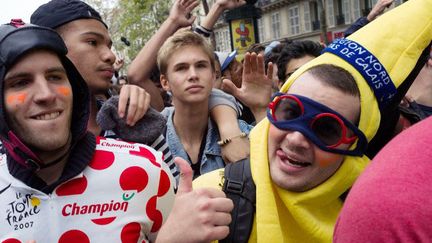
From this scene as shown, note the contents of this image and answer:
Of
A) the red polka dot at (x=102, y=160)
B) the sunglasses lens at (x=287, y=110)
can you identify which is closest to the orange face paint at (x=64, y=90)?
the red polka dot at (x=102, y=160)

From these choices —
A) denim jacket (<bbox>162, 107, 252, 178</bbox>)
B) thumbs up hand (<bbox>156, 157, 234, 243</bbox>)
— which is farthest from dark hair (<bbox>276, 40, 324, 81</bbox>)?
thumbs up hand (<bbox>156, 157, 234, 243</bbox>)

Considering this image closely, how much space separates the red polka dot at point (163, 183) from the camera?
1878 millimetres

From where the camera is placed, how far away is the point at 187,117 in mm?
2795

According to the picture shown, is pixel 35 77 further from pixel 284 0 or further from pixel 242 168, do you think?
pixel 284 0

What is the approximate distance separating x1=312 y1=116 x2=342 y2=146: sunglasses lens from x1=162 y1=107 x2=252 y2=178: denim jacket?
87 cm

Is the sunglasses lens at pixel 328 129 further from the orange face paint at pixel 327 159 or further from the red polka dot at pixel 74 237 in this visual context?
the red polka dot at pixel 74 237

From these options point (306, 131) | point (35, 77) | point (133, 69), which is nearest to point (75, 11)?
point (133, 69)

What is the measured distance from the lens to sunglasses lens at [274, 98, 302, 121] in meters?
1.88

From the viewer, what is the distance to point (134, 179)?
5.97 ft

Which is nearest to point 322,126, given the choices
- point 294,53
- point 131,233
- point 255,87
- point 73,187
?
point 131,233

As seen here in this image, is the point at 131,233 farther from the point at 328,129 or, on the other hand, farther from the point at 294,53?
the point at 294,53

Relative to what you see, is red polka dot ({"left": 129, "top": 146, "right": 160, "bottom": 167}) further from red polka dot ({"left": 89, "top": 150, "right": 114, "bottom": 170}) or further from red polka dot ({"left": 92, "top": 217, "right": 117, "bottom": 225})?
red polka dot ({"left": 92, "top": 217, "right": 117, "bottom": 225})

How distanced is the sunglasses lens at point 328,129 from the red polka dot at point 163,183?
2.20 ft

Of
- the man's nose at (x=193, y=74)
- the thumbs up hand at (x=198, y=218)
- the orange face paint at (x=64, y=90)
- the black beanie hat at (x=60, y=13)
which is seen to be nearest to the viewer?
the thumbs up hand at (x=198, y=218)
